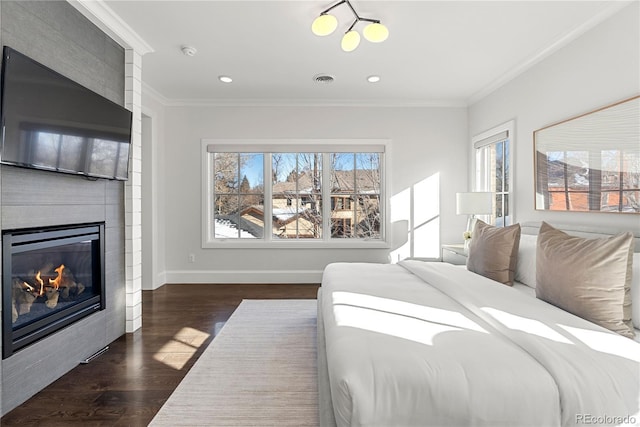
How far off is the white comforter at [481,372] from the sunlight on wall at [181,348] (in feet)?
4.57

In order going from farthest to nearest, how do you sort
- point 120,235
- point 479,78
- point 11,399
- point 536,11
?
1. point 479,78
2. point 120,235
3. point 536,11
4. point 11,399

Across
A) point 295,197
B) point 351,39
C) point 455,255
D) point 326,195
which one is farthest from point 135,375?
point 455,255

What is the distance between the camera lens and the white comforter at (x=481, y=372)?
1.15 meters

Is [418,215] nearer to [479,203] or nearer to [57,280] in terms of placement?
[479,203]

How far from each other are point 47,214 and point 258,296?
7.78ft

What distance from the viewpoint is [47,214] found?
2.08 meters

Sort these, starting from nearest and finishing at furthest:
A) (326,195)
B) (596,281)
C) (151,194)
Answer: (596,281), (151,194), (326,195)

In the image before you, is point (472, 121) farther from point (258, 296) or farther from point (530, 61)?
point (258, 296)

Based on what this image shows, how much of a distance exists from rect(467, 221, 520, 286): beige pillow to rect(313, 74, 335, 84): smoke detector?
2.31 meters

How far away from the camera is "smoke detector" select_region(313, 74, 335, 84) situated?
12.2 ft

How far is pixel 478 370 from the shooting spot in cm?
119

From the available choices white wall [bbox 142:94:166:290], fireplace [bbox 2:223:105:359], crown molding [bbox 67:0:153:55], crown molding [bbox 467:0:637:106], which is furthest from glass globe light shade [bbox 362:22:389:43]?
white wall [bbox 142:94:166:290]

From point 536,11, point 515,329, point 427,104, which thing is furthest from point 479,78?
point 515,329

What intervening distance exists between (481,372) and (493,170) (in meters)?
3.53
